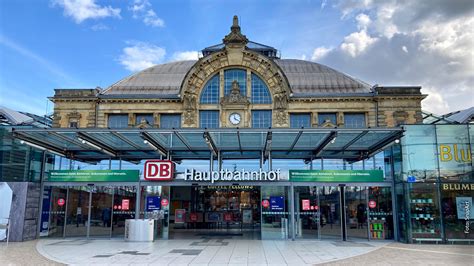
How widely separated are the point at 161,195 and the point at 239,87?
21.2 meters

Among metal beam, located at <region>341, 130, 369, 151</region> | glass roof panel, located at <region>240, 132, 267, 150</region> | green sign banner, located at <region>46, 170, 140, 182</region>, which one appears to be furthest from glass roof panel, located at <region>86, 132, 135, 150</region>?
metal beam, located at <region>341, 130, 369, 151</region>

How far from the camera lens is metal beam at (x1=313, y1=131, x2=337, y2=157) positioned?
17766 millimetres

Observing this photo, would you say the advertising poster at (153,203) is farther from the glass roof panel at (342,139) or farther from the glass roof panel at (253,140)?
the glass roof panel at (342,139)

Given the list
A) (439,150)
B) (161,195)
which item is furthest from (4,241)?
(439,150)

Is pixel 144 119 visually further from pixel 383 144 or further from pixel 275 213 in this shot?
pixel 383 144

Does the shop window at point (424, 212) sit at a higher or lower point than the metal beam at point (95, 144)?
lower

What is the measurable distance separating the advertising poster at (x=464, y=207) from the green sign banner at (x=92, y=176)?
16.0 metres

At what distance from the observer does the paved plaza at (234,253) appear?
1288 cm

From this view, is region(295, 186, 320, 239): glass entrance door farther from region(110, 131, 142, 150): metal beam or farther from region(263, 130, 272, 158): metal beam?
region(110, 131, 142, 150): metal beam

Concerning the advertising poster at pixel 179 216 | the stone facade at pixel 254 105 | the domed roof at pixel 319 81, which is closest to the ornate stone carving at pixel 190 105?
the stone facade at pixel 254 105

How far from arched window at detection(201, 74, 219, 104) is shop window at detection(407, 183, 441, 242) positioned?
25.0 metres

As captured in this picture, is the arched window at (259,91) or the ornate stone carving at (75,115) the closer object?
the arched window at (259,91)

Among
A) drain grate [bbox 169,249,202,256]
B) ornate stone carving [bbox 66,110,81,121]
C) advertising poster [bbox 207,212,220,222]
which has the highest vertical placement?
ornate stone carving [bbox 66,110,81,121]

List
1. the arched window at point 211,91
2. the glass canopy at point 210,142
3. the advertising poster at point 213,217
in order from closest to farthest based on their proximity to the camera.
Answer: the glass canopy at point 210,142, the advertising poster at point 213,217, the arched window at point 211,91
